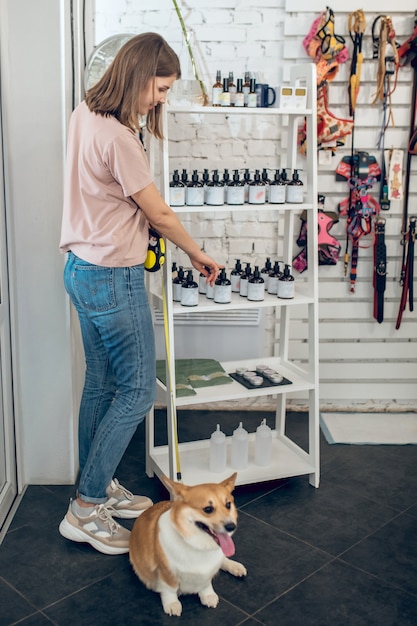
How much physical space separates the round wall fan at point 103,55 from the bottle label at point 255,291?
3.54 ft

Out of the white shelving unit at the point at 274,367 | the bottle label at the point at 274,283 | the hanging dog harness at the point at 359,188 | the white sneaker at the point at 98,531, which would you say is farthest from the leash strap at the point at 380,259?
the white sneaker at the point at 98,531

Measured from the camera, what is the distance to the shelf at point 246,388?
9.57ft

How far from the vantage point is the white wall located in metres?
2.69

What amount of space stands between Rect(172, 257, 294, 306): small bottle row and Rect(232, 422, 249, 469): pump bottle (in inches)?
22.9

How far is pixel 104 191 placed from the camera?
236 cm

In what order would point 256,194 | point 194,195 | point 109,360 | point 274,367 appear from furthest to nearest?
point 274,367, point 256,194, point 194,195, point 109,360

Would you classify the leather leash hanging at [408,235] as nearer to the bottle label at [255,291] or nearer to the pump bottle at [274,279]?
the pump bottle at [274,279]

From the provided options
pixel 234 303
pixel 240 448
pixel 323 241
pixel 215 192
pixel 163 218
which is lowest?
pixel 240 448

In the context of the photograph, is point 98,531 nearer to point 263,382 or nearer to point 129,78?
point 263,382

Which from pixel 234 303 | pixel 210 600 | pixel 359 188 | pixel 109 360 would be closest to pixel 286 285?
A: pixel 234 303

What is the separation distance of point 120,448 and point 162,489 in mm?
547

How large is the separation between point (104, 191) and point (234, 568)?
1.37 metres

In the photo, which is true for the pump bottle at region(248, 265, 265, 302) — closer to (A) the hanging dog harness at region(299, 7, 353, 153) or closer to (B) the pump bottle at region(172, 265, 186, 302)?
(B) the pump bottle at region(172, 265, 186, 302)

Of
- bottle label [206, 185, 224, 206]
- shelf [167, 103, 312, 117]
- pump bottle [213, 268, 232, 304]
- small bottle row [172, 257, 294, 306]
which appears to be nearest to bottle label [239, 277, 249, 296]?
small bottle row [172, 257, 294, 306]
